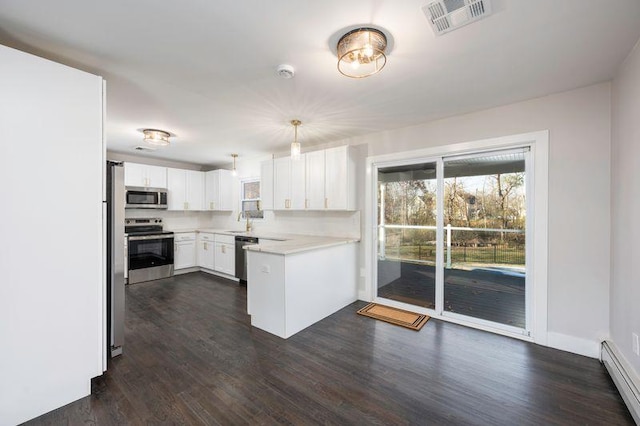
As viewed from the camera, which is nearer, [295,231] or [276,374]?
[276,374]

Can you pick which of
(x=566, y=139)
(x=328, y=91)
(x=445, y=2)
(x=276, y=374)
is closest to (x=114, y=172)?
(x=328, y=91)

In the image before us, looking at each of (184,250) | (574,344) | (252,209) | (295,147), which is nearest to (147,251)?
(184,250)

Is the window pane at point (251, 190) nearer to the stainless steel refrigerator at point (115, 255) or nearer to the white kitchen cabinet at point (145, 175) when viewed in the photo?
the white kitchen cabinet at point (145, 175)

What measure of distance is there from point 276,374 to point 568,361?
2572mm

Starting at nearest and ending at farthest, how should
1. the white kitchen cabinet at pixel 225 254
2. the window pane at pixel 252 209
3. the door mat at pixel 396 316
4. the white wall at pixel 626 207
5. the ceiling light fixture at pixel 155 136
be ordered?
1. the white wall at pixel 626 207
2. the door mat at pixel 396 316
3. the ceiling light fixture at pixel 155 136
4. the white kitchen cabinet at pixel 225 254
5. the window pane at pixel 252 209

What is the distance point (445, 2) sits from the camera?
1.42 meters

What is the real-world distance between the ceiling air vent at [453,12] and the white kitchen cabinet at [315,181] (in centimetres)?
238

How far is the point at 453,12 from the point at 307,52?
939mm

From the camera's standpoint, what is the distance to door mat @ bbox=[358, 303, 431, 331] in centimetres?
305

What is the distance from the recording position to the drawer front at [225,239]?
4914 millimetres

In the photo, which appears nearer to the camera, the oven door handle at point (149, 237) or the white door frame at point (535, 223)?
the white door frame at point (535, 223)

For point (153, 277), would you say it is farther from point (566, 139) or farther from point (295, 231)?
point (566, 139)

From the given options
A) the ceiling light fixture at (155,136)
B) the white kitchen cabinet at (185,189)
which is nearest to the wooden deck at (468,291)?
the ceiling light fixture at (155,136)

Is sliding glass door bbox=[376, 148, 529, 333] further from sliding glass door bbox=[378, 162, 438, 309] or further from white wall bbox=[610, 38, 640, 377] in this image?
white wall bbox=[610, 38, 640, 377]
